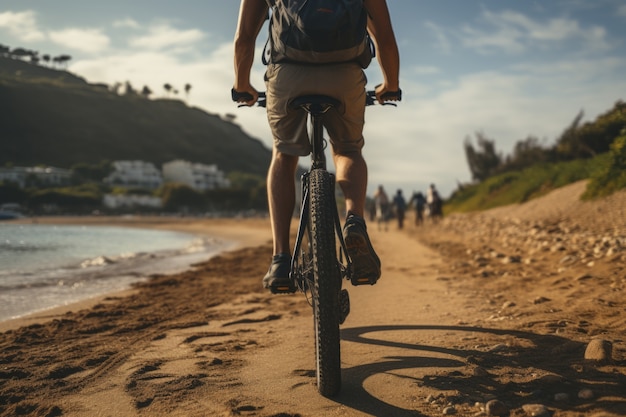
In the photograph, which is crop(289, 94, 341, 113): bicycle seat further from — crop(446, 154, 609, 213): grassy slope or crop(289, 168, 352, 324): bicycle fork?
crop(446, 154, 609, 213): grassy slope

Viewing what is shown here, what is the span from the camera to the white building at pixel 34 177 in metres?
92.6

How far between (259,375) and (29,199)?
91.0 meters

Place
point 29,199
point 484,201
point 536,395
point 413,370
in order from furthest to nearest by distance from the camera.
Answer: point 29,199 < point 484,201 < point 413,370 < point 536,395

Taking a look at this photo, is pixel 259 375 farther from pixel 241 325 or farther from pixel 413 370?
pixel 241 325

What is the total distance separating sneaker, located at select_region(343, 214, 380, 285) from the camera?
8.69 feet

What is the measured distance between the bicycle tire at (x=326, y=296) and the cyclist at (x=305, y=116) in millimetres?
262

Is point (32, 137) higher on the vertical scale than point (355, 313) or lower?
higher

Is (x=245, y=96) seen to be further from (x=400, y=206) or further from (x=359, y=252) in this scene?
(x=400, y=206)

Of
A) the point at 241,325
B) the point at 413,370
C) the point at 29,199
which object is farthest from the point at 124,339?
the point at 29,199

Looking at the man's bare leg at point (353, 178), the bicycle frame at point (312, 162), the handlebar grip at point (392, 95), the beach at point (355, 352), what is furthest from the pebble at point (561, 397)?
the handlebar grip at point (392, 95)

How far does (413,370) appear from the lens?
272 cm

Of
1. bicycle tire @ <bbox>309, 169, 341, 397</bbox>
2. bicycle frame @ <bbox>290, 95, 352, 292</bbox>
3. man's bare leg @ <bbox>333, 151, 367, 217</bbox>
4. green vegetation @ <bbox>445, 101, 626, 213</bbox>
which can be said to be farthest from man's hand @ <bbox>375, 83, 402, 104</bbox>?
green vegetation @ <bbox>445, 101, 626, 213</bbox>

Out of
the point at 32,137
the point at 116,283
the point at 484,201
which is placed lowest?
the point at 116,283

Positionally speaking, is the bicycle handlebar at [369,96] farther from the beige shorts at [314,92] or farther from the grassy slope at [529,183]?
the grassy slope at [529,183]
